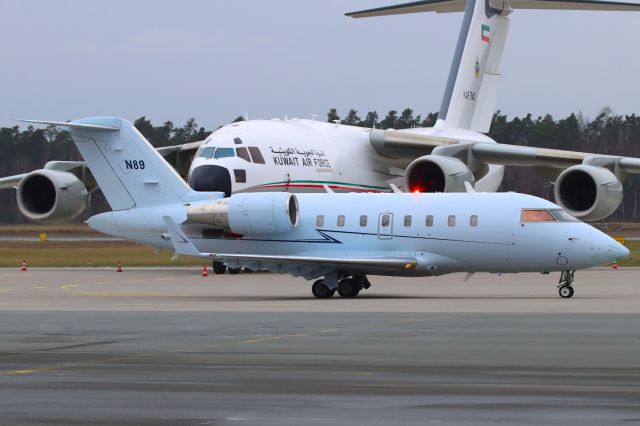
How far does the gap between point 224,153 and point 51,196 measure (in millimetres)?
5719

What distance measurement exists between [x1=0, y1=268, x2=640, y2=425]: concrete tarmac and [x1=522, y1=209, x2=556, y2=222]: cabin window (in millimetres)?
1496

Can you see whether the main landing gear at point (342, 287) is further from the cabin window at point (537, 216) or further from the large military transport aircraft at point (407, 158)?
the large military transport aircraft at point (407, 158)

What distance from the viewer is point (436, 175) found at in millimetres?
32562

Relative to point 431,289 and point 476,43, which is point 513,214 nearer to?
point 431,289

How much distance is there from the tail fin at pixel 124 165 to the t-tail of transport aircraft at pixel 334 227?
0.02 metres

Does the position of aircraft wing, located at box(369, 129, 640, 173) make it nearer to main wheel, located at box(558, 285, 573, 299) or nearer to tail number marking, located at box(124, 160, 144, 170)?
tail number marking, located at box(124, 160, 144, 170)

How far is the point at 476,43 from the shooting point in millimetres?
39719

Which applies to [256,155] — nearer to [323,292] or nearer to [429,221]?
[323,292]

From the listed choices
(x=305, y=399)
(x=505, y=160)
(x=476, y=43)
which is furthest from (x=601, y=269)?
(x=305, y=399)

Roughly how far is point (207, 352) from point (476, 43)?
27.4 m

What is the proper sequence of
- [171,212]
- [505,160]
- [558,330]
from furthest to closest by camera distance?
1. [505,160]
2. [171,212]
3. [558,330]

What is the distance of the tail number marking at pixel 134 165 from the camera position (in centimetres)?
2702

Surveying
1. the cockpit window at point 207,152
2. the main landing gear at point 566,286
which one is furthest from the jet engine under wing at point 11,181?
the main landing gear at point 566,286

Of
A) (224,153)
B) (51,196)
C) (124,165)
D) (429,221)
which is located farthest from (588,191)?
(51,196)
